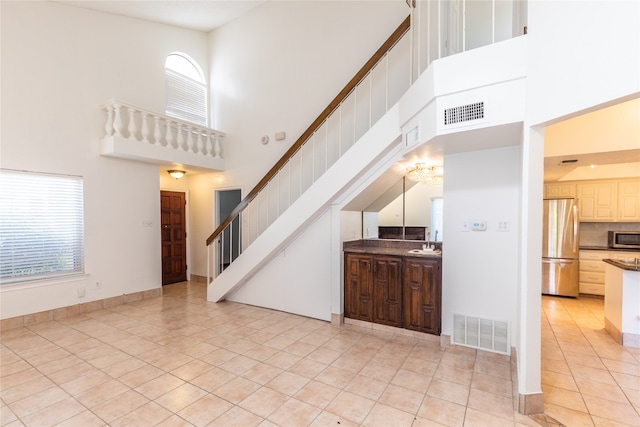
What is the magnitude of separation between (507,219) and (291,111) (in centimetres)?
401

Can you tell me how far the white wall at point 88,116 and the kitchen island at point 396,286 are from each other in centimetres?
389

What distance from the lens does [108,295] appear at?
4.90 m

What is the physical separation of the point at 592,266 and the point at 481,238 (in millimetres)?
3726

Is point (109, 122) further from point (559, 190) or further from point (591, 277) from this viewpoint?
point (591, 277)

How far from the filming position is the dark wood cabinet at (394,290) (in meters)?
3.51

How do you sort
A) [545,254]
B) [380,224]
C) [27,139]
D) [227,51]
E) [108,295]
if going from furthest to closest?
[227,51]
[545,254]
[108,295]
[380,224]
[27,139]

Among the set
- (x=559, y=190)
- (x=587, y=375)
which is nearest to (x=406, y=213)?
(x=587, y=375)

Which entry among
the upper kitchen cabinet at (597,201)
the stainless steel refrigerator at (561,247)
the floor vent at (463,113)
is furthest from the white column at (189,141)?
the upper kitchen cabinet at (597,201)

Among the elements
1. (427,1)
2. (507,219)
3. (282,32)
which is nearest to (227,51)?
(282,32)

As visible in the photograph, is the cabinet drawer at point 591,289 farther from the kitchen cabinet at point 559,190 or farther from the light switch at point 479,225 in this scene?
the light switch at point 479,225

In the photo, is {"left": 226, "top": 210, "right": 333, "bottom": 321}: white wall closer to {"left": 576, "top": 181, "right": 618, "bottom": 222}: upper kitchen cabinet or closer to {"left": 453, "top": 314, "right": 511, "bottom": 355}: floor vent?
{"left": 453, "top": 314, "right": 511, "bottom": 355}: floor vent

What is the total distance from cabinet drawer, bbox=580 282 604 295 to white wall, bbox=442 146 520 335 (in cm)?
347

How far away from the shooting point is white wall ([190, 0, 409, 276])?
4.86m

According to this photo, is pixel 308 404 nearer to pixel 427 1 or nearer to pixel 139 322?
pixel 139 322
